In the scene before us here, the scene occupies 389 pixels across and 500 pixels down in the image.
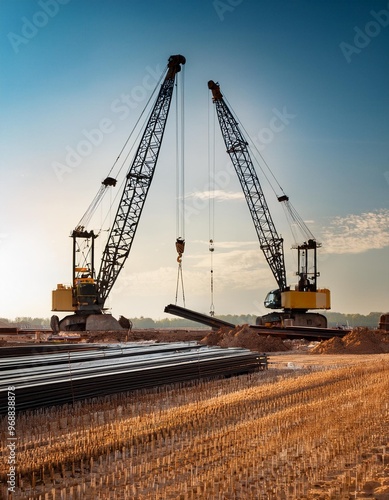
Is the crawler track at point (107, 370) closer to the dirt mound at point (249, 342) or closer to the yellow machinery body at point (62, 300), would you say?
the dirt mound at point (249, 342)

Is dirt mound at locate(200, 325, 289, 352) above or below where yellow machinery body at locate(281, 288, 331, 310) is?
below

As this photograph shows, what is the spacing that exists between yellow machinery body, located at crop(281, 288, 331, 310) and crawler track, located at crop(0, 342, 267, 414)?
94.0ft

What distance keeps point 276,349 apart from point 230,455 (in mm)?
18984

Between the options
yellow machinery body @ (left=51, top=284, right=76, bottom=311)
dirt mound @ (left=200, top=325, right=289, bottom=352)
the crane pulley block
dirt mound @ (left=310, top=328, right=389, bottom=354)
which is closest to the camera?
dirt mound @ (left=310, top=328, right=389, bottom=354)

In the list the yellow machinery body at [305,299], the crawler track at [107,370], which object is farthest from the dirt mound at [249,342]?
the yellow machinery body at [305,299]

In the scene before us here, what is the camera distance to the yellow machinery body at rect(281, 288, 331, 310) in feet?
149

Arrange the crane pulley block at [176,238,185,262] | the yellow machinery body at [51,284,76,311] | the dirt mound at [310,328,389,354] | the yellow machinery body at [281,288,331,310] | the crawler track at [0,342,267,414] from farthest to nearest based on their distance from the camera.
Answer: the yellow machinery body at [281,288,331,310] → the yellow machinery body at [51,284,76,311] → the crane pulley block at [176,238,185,262] → the dirt mound at [310,328,389,354] → the crawler track at [0,342,267,414]

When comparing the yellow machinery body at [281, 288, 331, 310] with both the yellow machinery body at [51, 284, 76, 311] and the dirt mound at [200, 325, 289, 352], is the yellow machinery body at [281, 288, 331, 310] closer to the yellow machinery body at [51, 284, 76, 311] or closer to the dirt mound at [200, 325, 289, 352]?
the yellow machinery body at [51, 284, 76, 311]

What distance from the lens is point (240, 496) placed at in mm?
5391

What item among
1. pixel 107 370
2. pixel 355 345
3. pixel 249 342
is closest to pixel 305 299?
pixel 355 345

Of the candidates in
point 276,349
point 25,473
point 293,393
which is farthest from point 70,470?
point 276,349

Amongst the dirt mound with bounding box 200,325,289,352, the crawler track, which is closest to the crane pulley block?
the dirt mound with bounding box 200,325,289,352

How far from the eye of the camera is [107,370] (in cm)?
1223

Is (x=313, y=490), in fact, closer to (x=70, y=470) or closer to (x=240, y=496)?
(x=240, y=496)
